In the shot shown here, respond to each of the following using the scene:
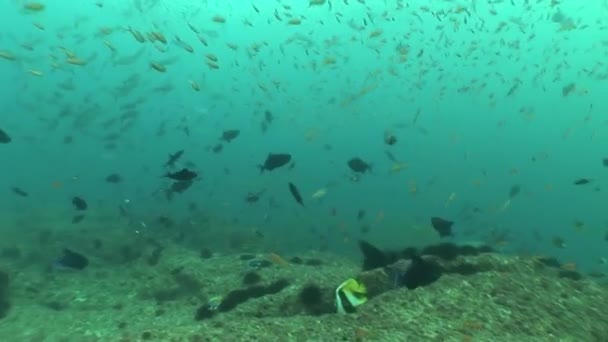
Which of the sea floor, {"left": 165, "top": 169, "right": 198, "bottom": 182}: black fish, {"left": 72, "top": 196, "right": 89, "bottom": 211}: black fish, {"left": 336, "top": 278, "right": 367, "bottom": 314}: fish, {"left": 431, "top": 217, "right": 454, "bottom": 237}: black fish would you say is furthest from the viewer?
{"left": 72, "top": 196, "right": 89, "bottom": 211}: black fish

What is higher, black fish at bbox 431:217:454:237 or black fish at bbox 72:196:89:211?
black fish at bbox 431:217:454:237

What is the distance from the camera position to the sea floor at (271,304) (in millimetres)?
6566

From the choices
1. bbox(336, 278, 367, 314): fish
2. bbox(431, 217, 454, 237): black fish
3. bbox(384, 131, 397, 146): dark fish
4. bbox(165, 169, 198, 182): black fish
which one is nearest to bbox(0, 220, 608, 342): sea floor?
bbox(336, 278, 367, 314): fish

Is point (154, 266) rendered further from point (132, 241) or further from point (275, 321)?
point (275, 321)

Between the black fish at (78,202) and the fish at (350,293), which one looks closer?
the fish at (350,293)

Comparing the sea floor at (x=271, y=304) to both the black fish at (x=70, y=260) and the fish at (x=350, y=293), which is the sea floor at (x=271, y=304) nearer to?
the fish at (x=350, y=293)

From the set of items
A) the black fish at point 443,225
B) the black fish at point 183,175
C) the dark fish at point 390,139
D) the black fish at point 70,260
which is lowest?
the black fish at point 70,260

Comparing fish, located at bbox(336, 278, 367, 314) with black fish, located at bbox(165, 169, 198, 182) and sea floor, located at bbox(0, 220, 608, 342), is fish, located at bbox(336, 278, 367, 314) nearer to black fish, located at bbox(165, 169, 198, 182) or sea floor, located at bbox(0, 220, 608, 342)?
sea floor, located at bbox(0, 220, 608, 342)

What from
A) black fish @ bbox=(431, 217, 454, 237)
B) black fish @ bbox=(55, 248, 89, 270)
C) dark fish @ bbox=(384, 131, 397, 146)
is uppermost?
dark fish @ bbox=(384, 131, 397, 146)

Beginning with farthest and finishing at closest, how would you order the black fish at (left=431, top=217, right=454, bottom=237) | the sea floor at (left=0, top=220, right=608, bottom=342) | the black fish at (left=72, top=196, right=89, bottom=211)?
the black fish at (left=72, top=196, right=89, bottom=211) → the black fish at (left=431, top=217, right=454, bottom=237) → the sea floor at (left=0, top=220, right=608, bottom=342)

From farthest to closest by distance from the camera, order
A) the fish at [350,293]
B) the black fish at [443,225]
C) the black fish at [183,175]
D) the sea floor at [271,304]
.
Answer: the black fish at [443,225], the black fish at [183,175], the sea floor at [271,304], the fish at [350,293]

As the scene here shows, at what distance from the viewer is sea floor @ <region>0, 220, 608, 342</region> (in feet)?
21.5

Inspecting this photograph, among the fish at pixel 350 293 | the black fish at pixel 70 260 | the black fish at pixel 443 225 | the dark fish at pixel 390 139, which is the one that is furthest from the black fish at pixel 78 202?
the black fish at pixel 443 225

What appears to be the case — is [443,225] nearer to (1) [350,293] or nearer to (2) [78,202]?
(1) [350,293]
